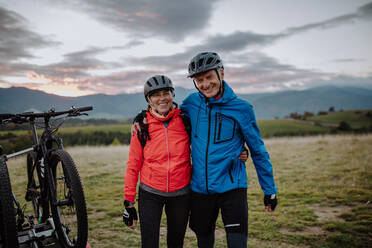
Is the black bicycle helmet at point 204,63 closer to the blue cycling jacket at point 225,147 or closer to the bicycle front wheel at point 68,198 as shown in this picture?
the blue cycling jacket at point 225,147

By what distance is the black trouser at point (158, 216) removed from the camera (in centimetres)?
274

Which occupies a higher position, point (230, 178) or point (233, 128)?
point (233, 128)

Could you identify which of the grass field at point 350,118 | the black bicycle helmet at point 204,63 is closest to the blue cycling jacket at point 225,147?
the black bicycle helmet at point 204,63

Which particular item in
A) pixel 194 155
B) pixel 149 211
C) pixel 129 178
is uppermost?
pixel 194 155

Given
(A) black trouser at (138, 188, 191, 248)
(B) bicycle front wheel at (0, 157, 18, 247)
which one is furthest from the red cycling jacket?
(B) bicycle front wheel at (0, 157, 18, 247)

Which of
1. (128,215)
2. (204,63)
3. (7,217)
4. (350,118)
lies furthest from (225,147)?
(350,118)

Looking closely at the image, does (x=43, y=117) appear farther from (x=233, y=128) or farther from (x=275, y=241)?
(x=275, y=241)

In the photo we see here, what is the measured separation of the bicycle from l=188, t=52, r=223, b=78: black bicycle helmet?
1844mm

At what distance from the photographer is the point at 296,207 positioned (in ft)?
19.4

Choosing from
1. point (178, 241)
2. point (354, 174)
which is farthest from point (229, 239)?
point (354, 174)

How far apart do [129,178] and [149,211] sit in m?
0.45

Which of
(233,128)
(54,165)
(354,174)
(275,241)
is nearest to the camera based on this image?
(233,128)

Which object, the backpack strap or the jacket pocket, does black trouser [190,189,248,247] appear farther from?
the backpack strap

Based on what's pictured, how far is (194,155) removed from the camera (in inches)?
114
